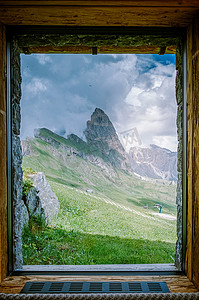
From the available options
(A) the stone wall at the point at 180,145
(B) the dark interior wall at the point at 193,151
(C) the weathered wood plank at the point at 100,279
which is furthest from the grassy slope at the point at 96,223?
(B) the dark interior wall at the point at 193,151

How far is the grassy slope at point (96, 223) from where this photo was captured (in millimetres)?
2961

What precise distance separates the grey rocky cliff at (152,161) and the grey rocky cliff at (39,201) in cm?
495

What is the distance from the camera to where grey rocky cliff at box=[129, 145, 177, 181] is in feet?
26.8

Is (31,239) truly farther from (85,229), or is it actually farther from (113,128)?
(113,128)

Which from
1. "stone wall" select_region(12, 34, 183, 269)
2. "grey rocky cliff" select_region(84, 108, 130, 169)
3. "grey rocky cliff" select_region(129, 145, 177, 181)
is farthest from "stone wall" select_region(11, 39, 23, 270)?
"grey rocky cliff" select_region(84, 108, 130, 169)

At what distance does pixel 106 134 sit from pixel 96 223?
5439mm

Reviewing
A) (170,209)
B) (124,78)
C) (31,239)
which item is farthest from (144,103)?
(31,239)

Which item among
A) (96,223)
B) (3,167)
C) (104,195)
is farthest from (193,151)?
(104,195)

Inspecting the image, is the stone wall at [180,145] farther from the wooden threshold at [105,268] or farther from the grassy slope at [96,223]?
the grassy slope at [96,223]

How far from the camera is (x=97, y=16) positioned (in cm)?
113

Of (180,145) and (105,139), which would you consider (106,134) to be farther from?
(180,145)

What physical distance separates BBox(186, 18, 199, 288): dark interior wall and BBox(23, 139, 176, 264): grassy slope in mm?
1728

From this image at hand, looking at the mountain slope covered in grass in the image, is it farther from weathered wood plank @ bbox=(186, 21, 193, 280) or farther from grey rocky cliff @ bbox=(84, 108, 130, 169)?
weathered wood plank @ bbox=(186, 21, 193, 280)

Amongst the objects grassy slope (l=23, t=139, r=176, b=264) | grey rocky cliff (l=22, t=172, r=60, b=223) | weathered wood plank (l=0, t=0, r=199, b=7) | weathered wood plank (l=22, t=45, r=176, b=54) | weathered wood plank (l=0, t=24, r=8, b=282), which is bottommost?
grassy slope (l=23, t=139, r=176, b=264)
